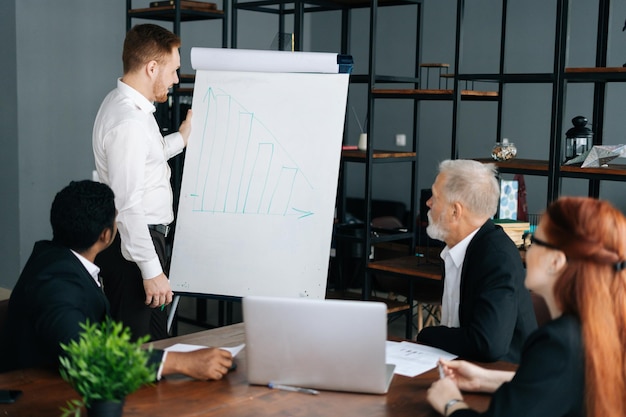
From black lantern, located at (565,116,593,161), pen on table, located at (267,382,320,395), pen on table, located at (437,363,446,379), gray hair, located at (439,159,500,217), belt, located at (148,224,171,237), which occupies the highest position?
black lantern, located at (565,116,593,161)

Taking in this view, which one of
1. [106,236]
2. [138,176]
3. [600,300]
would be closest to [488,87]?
[138,176]

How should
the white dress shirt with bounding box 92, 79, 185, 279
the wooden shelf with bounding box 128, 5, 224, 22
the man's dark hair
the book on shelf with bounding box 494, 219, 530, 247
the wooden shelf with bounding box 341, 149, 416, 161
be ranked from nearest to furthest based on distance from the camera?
the man's dark hair → the white dress shirt with bounding box 92, 79, 185, 279 → the book on shelf with bounding box 494, 219, 530, 247 → the wooden shelf with bounding box 341, 149, 416, 161 → the wooden shelf with bounding box 128, 5, 224, 22

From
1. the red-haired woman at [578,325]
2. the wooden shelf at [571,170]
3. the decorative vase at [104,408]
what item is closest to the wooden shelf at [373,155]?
the wooden shelf at [571,170]

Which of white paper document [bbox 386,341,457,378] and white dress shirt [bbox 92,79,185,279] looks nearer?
white paper document [bbox 386,341,457,378]

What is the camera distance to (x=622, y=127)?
6.66m

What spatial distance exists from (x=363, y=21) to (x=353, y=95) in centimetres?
79

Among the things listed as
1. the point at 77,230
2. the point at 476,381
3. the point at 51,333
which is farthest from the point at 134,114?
the point at 476,381

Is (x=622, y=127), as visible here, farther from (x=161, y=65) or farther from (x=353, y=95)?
(x=161, y=65)

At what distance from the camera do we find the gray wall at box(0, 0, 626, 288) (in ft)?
20.5

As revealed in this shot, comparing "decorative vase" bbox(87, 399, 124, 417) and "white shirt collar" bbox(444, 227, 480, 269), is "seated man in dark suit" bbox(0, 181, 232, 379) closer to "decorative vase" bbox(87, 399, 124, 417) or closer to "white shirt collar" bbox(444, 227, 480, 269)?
"decorative vase" bbox(87, 399, 124, 417)

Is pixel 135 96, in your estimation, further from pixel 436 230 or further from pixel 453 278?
pixel 453 278

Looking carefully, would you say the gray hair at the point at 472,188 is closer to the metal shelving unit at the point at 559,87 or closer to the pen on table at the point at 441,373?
the pen on table at the point at 441,373

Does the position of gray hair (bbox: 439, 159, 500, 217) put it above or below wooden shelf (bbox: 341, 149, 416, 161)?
below

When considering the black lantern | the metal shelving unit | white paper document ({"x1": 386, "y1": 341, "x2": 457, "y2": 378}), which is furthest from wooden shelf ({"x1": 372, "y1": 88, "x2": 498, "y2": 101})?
white paper document ({"x1": 386, "y1": 341, "x2": 457, "y2": 378})
